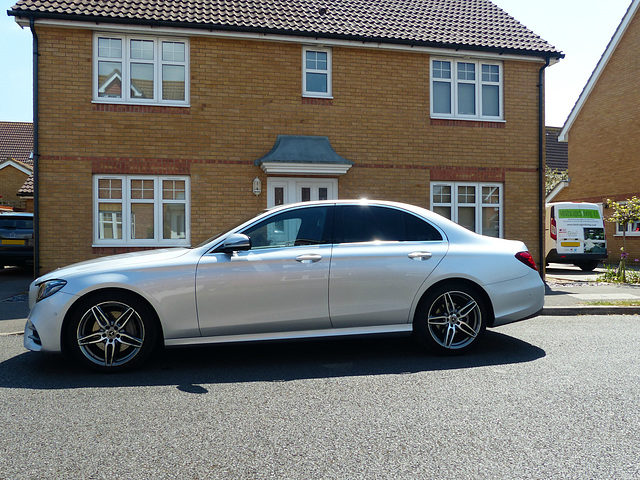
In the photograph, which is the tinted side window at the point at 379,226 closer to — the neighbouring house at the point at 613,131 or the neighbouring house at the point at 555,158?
the neighbouring house at the point at 613,131

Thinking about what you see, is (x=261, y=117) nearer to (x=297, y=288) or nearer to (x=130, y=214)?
(x=130, y=214)

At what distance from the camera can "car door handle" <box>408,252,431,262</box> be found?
5.43 metres

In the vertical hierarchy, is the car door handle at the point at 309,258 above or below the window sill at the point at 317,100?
below

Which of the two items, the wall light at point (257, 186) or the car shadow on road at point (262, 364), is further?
the wall light at point (257, 186)

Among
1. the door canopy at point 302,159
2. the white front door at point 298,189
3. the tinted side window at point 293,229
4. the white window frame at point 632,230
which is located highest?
the door canopy at point 302,159

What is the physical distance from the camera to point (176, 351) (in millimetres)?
5910

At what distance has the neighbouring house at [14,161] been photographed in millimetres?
33125

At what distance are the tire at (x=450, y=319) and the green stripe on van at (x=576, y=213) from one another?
490 inches

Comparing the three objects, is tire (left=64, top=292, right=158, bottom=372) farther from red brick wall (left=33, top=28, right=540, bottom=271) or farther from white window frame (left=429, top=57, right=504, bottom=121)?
white window frame (left=429, top=57, right=504, bottom=121)

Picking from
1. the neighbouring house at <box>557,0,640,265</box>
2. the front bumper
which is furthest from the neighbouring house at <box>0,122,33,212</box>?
the front bumper

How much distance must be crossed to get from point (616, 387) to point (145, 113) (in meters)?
10.0

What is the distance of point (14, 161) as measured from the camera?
108ft

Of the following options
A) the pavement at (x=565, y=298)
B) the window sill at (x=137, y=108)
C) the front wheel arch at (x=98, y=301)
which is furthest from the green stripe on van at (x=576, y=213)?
the front wheel arch at (x=98, y=301)

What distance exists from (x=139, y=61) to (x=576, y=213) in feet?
42.4
